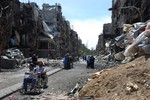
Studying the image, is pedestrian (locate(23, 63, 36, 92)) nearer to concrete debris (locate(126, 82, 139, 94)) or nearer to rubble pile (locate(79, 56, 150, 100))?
rubble pile (locate(79, 56, 150, 100))

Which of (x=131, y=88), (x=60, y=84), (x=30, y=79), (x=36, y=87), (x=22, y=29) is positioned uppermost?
(x=22, y=29)

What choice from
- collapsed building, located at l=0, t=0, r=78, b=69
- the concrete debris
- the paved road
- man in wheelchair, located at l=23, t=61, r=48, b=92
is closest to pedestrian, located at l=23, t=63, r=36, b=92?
man in wheelchair, located at l=23, t=61, r=48, b=92

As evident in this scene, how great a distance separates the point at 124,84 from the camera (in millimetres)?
12719

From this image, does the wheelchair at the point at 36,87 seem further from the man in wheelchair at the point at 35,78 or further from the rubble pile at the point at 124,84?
the rubble pile at the point at 124,84

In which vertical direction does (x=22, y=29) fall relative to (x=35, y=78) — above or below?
above

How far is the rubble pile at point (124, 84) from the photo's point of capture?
1175 cm

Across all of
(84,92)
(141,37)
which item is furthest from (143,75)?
(141,37)

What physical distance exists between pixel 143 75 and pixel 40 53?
253 ft

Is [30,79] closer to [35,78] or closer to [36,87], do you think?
[35,78]

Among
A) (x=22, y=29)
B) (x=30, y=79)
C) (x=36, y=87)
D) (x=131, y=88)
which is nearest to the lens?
(x=131, y=88)

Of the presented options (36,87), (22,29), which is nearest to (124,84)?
(36,87)

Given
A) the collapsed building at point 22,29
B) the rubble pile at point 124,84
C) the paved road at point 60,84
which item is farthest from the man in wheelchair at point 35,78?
the collapsed building at point 22,29

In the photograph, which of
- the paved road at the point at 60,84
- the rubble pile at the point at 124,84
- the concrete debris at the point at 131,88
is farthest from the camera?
the paved road at the point at 60,84

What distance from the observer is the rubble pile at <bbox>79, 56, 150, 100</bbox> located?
38.5ft
